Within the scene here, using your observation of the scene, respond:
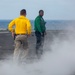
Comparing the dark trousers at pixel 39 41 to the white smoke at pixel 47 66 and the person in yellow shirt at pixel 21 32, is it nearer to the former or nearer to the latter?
the white smoke at pixel 47 66

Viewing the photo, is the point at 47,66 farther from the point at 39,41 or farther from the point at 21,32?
the point at 39,41

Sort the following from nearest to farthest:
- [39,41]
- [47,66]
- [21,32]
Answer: [47,66] < [21,32] < [39,41]

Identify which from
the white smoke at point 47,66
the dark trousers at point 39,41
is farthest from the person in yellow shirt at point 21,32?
the dark trousers at point 39,41

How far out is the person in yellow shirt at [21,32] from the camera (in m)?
14.9

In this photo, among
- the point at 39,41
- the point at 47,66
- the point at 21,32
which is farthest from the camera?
the point at 39,41

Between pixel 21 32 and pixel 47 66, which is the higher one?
pixel 21 32

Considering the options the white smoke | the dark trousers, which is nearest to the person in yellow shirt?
the white smoke

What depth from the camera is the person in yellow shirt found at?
48.9ft

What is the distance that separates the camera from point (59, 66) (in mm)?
14633

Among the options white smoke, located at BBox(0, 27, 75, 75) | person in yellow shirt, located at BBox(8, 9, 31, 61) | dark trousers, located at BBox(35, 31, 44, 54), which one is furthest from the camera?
dark trousers, located at BBox(35, 31, 44, 54)

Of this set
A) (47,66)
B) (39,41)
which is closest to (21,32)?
(47,66)

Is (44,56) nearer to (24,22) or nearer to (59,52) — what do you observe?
(59,52)

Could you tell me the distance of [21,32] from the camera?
15055 mm

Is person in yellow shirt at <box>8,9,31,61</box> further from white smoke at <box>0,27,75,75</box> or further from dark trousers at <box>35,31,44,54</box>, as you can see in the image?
dark trousers at <box>35,31,44,54</box>
